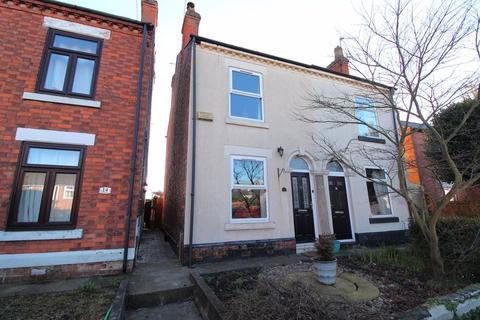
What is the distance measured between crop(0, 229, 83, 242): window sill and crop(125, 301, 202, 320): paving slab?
2.23 meters

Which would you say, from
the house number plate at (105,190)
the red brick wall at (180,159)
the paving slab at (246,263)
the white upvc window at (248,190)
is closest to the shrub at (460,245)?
the paving slab at (246,263)

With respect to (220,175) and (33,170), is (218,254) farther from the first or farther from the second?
(33,170)

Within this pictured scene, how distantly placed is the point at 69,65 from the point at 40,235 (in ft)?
13.3

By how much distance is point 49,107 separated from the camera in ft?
Result: 18.6

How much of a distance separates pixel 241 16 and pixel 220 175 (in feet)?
15.7

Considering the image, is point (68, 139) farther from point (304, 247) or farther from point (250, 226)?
point (304, 247)

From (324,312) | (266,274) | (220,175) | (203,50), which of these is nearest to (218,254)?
(266,274)

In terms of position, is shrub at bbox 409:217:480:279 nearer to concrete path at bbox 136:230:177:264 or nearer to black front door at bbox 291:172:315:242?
black front door at bbox 291:172:315:242

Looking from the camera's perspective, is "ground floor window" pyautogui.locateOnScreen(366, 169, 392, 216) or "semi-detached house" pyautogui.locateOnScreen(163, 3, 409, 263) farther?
"ground floor window" pyautogui.locateOnScreen(366, 169, 392, 216)

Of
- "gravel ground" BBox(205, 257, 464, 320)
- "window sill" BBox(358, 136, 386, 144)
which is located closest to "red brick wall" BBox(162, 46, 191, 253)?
"gravel ground" BBox(205, 257, 464, 320)

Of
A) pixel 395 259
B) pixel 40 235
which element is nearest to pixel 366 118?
pixel 395 259

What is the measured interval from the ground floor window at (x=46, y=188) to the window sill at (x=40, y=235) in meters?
0.12

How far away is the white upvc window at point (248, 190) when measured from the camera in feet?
23.7

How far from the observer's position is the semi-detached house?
687 cm
